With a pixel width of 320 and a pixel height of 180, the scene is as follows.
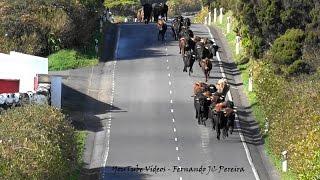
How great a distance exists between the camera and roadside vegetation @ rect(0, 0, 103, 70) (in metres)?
49.3

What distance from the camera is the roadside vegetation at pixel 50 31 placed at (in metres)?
49.3

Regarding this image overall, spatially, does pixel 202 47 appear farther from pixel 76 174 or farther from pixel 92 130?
pixel 76 174

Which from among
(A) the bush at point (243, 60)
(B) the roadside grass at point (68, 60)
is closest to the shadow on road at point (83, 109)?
(B) the roadside grass at point (68, 60)

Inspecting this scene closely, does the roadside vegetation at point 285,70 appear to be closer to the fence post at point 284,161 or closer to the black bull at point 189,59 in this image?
the fence post at point 284,161

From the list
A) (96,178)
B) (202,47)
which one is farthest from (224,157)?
(202,47)

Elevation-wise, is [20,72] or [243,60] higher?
[20,72]

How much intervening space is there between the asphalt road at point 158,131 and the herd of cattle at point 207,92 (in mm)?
632

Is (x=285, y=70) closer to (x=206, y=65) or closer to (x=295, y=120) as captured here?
(x=206, y=65)

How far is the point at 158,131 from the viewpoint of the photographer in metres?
38.3

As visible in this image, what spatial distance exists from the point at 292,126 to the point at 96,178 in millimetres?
7597

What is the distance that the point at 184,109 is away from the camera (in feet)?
136

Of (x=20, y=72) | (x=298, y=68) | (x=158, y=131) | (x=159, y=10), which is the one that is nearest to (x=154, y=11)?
(x=159, y=10)

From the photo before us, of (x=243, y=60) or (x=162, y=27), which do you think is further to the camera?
(x=162, y=27)

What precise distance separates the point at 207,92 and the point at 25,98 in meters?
7.96
